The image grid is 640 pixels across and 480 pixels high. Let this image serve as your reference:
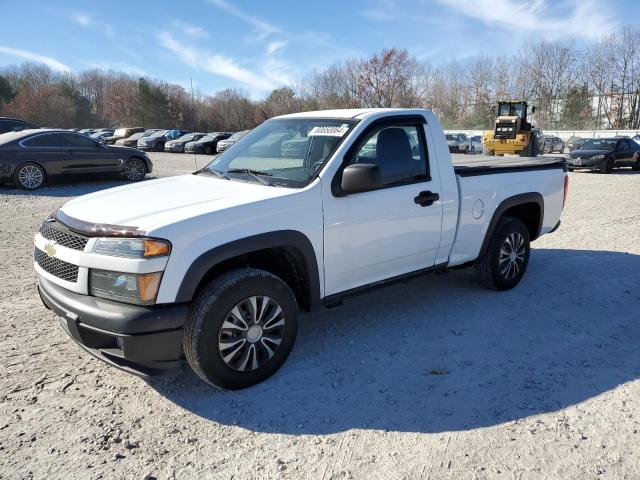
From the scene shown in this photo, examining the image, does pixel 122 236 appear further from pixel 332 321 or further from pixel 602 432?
pixel 602 432

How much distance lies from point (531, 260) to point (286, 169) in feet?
13.7

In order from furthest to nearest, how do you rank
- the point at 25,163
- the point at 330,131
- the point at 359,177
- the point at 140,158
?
1. the point at 140,158
2. the point at 25,163
3. the point at 330,131
4. the point at 359,177

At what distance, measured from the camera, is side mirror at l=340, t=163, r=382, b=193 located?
3.64 metres

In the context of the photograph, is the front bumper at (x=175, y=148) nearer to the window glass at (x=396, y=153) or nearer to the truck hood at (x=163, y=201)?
the truck hood at (x=163, y=201)

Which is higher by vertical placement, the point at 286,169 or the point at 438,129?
the point at 438,129

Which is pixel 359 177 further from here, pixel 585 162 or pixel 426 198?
pixel 585 162

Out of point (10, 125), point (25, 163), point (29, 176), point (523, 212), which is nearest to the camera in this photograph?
point (523, 212)

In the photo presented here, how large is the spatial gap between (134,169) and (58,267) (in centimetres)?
1165

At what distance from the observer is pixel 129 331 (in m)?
2.91

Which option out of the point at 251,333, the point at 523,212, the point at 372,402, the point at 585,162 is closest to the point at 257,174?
the point at 251,333

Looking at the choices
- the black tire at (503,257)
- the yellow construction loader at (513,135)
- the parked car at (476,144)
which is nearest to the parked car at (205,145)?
the parked car at (476,144)

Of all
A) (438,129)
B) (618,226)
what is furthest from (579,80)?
(438,129)

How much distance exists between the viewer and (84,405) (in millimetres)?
3248

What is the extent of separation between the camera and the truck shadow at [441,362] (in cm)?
319
